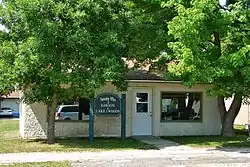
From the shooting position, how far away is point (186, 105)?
22.4 meters

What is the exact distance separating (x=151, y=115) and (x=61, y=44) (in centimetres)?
717

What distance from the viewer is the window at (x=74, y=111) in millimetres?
20672

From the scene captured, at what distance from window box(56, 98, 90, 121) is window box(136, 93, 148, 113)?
98.4 inches

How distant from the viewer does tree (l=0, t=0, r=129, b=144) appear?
1562 cm

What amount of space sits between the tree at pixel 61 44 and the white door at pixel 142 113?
4557mm

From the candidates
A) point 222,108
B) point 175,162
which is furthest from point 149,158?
point 222,108

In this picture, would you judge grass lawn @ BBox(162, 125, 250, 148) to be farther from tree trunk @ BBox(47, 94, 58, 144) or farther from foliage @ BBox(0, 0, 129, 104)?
tree trunk @ BBox(47, 94, 58, 144)

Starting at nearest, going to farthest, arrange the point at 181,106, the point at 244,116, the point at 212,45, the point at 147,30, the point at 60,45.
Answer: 1. the point at 212,45
2. the point at 60,45
3. the point at 147,30
4. the point at 181,106
5. the point at 244,116

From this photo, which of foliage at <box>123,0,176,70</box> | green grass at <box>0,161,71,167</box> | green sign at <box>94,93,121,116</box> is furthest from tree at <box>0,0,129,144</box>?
green grass at <box>0,161,71,167</box>

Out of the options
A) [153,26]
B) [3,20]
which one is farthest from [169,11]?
[3,20]

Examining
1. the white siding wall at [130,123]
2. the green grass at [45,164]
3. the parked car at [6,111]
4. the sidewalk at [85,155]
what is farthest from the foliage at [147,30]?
the parked car at [6,111]

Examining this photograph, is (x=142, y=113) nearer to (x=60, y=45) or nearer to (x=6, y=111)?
(x=60, y=45)

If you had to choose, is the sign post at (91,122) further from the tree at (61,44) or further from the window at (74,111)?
the window at (74,111)

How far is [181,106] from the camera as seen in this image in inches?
883
